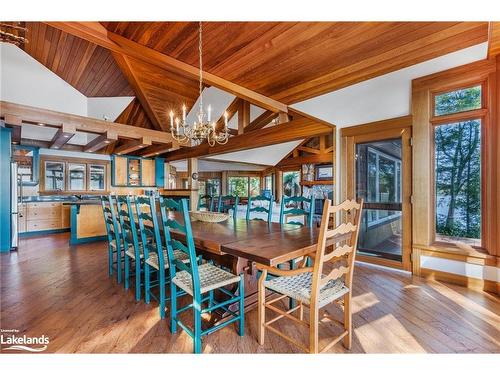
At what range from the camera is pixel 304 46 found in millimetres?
2592

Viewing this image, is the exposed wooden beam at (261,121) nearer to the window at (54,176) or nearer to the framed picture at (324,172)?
the framed picture at (324,172)

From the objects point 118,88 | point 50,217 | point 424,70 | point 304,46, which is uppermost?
point 118,88

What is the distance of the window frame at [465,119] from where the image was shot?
8.11 feet

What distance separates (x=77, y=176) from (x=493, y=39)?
8.63 meters

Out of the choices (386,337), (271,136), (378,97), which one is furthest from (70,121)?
(386,337)

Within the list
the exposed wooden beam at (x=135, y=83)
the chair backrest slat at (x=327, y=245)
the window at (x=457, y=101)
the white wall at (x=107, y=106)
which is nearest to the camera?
the chair backrest slat at (x=327, y=245)

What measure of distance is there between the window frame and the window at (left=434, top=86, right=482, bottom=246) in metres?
0.03

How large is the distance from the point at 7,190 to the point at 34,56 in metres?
2.42

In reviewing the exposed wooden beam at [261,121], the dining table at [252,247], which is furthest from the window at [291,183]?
the dining table at [252,247]

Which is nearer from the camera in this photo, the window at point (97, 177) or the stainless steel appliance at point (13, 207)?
the stainless steel appliance at point (13, 207)

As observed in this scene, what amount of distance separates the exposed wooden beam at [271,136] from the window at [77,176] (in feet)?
10.1
